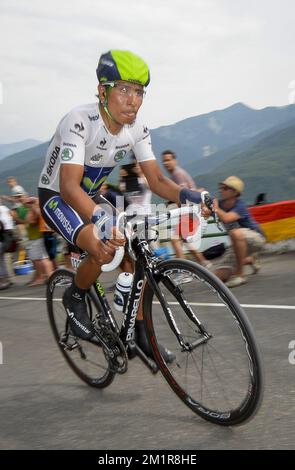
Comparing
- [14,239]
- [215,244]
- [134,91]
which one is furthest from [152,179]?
[14,239]

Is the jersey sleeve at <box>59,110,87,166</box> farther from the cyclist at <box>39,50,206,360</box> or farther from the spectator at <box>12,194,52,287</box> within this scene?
the spectator at <box>12,194,52,287</box>

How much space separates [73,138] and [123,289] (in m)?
0.99

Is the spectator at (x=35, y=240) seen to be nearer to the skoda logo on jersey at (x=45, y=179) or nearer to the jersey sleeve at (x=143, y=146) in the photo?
the skoda logo on jersey at (x=45, y=179)

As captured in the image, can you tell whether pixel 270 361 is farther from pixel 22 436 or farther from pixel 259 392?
pixel 22 436

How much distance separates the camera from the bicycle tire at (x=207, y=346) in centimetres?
288

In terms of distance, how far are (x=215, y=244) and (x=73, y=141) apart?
6414mm

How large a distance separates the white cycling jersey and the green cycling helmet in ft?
0.93

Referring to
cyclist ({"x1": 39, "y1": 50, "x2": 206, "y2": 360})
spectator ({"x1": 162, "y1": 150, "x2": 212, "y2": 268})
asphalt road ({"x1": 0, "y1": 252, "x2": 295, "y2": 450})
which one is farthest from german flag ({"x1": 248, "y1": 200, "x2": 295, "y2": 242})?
cyclist ({"x1": 39, "y1": 50, "x2": 206, "y2": 360})

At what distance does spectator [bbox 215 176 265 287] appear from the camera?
783 cm

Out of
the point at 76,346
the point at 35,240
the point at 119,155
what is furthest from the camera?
the point at 35,240

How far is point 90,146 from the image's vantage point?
3559mm

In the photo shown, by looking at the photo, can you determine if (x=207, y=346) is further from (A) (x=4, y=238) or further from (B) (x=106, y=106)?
(A) (x=4, y=238)

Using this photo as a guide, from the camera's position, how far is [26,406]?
3799 mm

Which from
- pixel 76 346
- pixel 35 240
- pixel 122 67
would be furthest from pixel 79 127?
pixel 35 240
